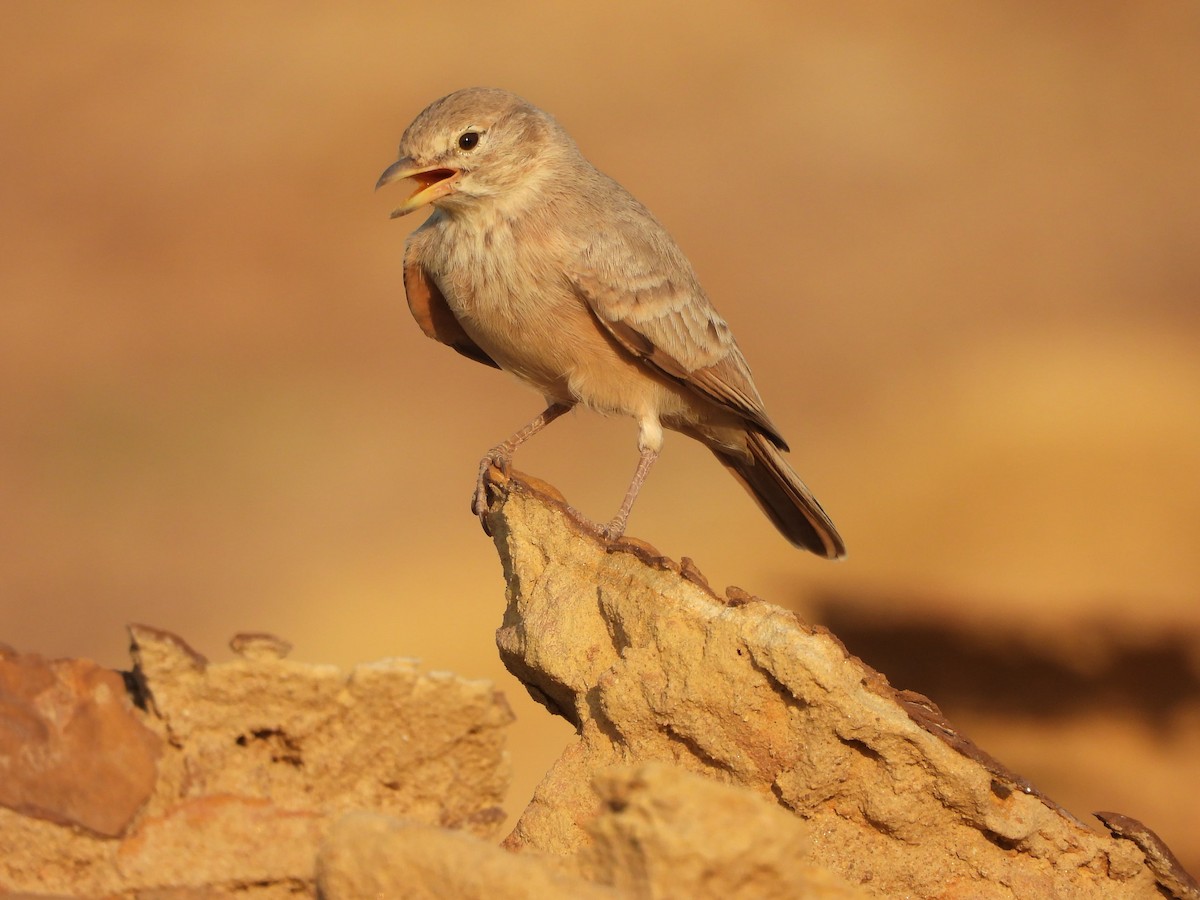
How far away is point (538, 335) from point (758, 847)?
3365 millimetres

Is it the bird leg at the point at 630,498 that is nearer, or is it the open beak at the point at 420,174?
the bird leg at the point at 630,498

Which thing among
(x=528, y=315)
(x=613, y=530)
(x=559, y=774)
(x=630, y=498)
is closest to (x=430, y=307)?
(x=528, y=315)

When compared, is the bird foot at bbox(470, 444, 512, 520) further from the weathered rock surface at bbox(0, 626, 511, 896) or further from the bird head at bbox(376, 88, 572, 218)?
the weathered rock surface at bbox(0, 626, 511, 896)

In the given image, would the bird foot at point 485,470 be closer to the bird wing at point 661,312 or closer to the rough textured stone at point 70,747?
the bird wing at point 661,312

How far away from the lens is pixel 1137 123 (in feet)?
62.1

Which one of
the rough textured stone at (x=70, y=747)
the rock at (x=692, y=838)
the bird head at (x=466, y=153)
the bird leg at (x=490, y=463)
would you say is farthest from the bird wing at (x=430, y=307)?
the rock at (x=692, y=838)

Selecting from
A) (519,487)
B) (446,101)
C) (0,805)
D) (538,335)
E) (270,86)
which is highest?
(270,86)

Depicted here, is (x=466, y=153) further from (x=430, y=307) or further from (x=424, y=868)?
(x=424, y=868)

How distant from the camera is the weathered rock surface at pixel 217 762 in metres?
2.67

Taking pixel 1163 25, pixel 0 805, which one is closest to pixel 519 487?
pixel 0 805

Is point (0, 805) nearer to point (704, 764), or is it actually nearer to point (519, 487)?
point (704, 764)

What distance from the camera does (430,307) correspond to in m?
6.00

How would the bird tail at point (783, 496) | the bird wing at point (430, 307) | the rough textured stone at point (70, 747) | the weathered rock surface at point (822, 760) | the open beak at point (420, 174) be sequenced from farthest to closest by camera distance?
the bird tail at point (783, 496), the bird wing at point (430, 307), the open beak at point (420, 174), the weathered rock surface at point (822, 760), the rough textured stone at point (70, 747)

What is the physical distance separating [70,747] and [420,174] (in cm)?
330
